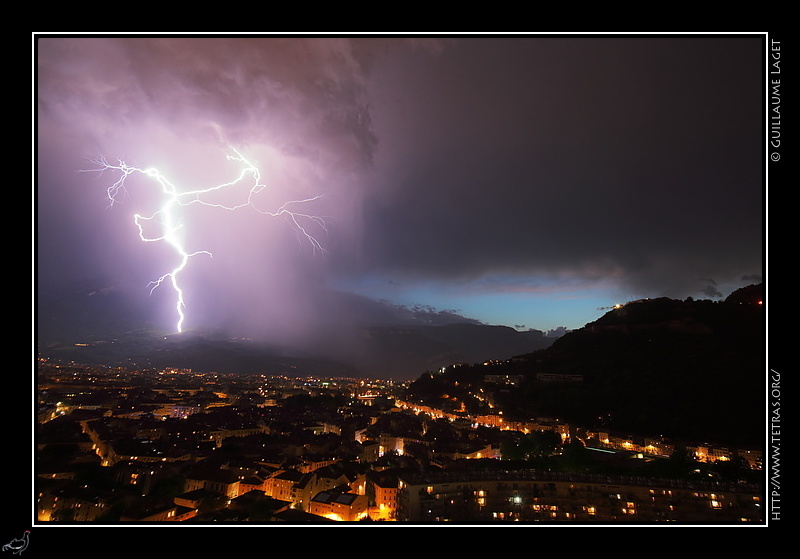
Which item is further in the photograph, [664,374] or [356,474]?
[664,374]

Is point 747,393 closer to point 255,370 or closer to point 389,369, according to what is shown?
point 389,369

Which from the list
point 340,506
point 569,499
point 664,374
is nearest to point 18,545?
point 340,506

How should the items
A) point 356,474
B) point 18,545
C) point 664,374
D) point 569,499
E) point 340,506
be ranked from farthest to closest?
point 664,374 → point 356,474 → point 569,499 → point 340,506 → point 18,545

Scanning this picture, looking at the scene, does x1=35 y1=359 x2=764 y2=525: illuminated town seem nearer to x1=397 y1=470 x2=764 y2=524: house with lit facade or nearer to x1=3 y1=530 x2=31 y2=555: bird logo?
x1=397 y1=470 x2=764 y2=524: house with lit facade

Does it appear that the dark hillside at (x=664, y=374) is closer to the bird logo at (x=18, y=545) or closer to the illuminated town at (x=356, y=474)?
the illuminated town at (x=356, y=474)

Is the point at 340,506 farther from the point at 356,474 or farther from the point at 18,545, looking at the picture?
the point at 18,545

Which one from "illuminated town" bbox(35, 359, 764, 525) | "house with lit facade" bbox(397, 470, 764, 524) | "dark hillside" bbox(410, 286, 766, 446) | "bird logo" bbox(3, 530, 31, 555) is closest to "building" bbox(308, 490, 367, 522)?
"illuminated town" bbox(35, 359, 764, 525)
